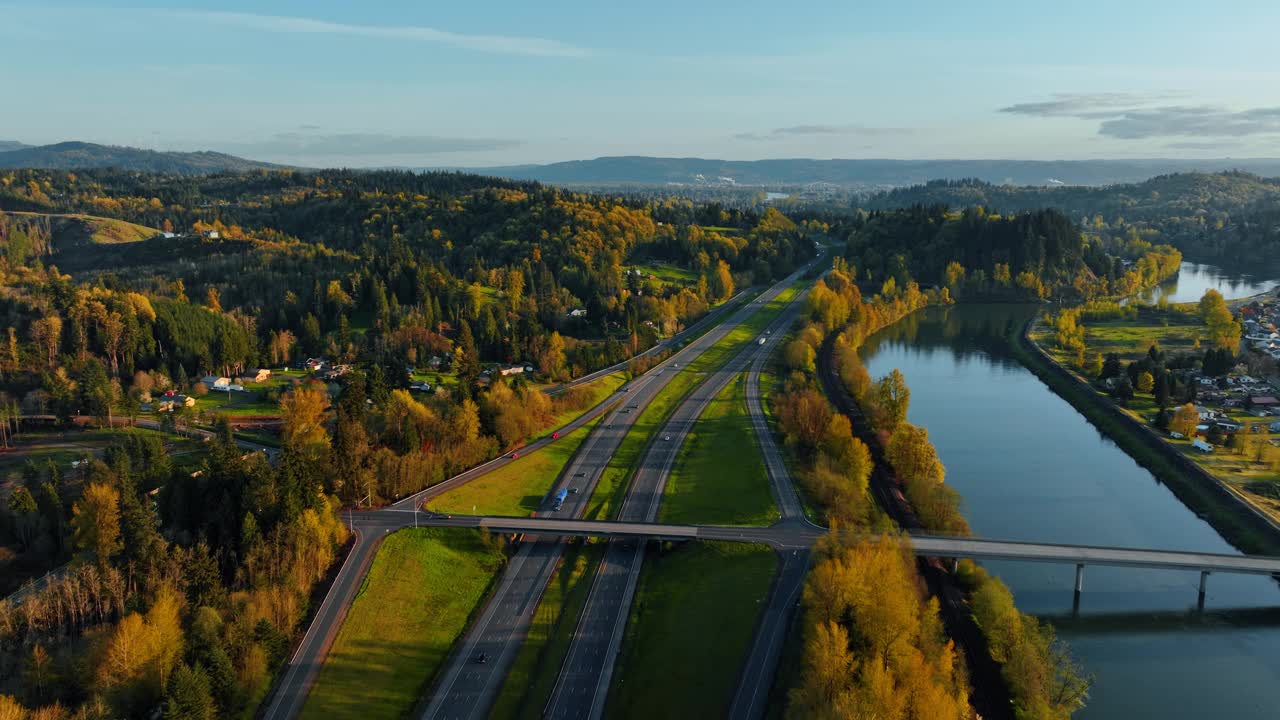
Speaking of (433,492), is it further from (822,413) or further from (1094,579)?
(1094,579)

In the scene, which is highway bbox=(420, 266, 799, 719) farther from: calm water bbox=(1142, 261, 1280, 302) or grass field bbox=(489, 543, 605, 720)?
calm water bbox=(1142, 261, 1280, 302)

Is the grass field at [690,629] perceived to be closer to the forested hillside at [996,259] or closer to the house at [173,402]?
the house at [173,402]

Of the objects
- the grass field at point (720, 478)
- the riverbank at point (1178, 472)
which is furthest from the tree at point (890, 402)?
the riverbank at point (1178, 472)

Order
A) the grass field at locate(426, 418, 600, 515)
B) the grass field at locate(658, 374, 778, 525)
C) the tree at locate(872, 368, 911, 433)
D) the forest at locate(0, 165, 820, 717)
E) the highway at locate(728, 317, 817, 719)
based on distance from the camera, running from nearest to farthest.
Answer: the highway at locate(728, 317, 817, 719)
the forest at locate(0, 165, 820, 717)
the grass field at locate(658, 374, 778, 525)
the grass field at locate(426, 418, 600, 515)
the tree at locate(872, 368, 911, 433)

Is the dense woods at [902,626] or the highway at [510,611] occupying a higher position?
the dense woods at [902,626]

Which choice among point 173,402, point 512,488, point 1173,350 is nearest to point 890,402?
point 512,488

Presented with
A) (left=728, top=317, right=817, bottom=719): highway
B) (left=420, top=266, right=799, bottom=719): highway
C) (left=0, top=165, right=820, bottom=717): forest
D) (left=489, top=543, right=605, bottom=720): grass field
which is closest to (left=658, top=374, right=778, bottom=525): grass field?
(left=728, top=317, right=817, bottom=719): highway

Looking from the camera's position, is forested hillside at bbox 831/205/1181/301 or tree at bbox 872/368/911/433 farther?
forested hillside at bbox 831/205/1181/301
